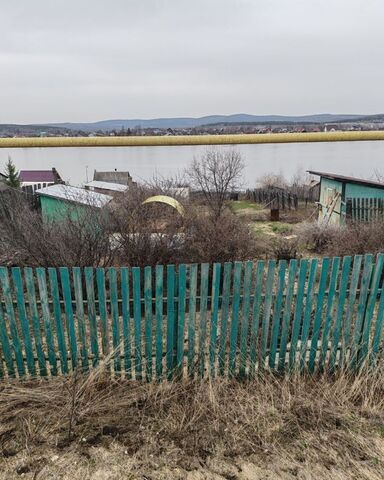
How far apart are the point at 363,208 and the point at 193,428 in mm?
10528

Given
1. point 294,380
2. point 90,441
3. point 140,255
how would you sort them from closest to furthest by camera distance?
point 90,441
point 294,380
point 140,255

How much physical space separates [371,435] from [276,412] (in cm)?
74

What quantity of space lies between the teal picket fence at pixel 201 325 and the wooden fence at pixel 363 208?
8366 millimetres

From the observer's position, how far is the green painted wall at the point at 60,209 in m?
7.20

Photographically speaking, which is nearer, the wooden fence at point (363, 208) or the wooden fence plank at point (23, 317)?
the wooden fence plank at point (23, 317)

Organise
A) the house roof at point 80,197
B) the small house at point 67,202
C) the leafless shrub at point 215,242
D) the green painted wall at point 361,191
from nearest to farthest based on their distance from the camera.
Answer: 1. the small house at point 67,202
2. the leafless shrub at point 215,242
3. the house roof at point 80,197
4. the green painted wall at point 361,191

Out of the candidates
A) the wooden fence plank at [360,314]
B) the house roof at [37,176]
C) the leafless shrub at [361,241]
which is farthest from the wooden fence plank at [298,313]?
the house roof at [37,176]

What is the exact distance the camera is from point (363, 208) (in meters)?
11.2

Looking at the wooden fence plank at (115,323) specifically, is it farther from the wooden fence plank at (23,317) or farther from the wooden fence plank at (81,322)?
the wooden fence plank at (23,317)

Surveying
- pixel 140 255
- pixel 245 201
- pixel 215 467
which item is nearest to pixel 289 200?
pixel 245 201

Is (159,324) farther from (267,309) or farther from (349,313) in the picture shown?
(349,313)

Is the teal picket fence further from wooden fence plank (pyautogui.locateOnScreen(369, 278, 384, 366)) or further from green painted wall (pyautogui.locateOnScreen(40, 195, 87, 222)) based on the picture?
green painted wall (pyautogui.locateOnScreen(40, 195, 87, 222))

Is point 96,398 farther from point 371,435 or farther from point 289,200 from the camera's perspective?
→ point 289,200

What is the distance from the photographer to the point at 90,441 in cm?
257
